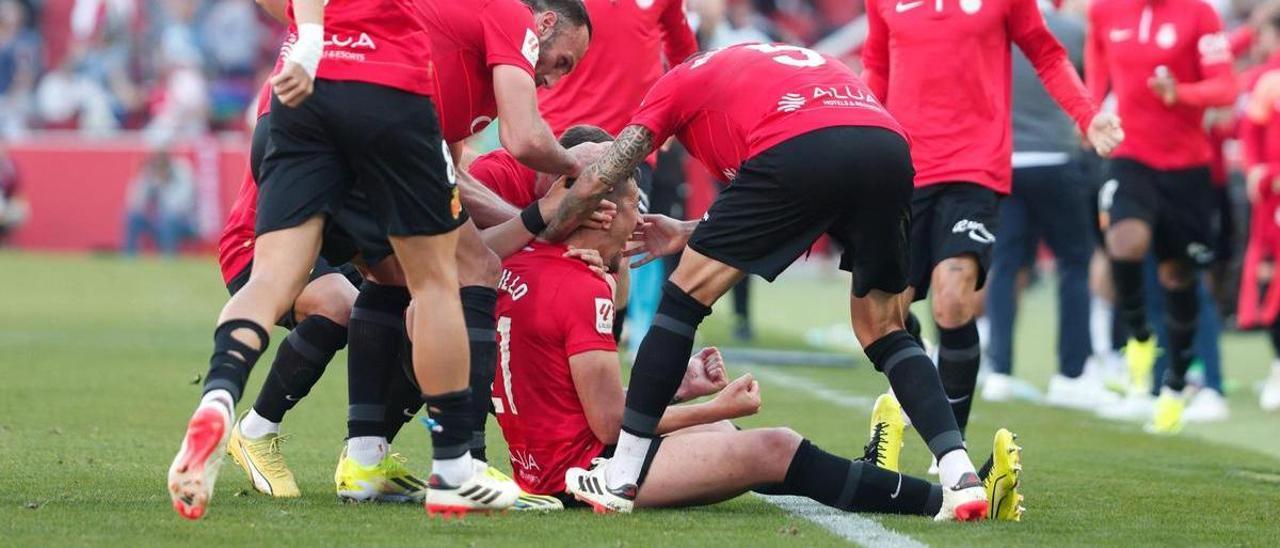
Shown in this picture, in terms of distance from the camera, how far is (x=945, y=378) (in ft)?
25.3

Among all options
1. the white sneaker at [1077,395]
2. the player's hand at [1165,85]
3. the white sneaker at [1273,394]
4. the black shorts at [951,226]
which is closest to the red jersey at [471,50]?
the black shorts at [951,226]

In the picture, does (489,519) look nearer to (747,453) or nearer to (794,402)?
(747,453)

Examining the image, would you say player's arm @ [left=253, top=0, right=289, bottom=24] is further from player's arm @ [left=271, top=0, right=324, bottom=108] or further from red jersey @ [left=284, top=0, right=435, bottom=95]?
player's arm @ [left=271, top=0, right=324, bottom=108]

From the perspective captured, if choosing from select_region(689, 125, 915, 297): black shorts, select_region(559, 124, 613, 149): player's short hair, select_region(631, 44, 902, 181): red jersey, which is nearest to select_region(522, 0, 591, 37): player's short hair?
select_region(559, 124, 613, 149): player's short hair

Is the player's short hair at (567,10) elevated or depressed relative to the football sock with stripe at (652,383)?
Answer: elevated

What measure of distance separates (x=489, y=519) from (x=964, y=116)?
3.15 meters

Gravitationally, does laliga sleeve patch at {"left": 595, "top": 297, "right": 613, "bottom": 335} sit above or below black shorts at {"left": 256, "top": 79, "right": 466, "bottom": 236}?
below

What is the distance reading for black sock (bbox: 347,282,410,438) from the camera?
20.9 ft

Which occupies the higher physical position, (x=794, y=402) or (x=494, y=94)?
(x=494, y=94)

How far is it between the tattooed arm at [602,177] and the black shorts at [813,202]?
303mm

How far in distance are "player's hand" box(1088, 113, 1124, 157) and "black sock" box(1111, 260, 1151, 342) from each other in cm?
293

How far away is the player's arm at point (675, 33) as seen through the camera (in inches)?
368

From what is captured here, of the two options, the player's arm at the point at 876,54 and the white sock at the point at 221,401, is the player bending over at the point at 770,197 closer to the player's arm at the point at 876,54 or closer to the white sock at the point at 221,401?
the white sock at the point at 221,401

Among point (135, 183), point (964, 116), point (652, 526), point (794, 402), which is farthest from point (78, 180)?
point (652, 526)
